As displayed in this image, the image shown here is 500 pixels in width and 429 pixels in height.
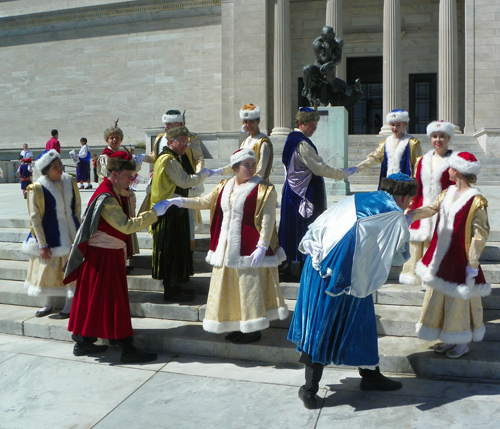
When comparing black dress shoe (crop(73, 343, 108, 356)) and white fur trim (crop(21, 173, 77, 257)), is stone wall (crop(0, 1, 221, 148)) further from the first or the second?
black dress shoe (crop(73, 343, 108, 356))

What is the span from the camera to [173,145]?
5.84 metres

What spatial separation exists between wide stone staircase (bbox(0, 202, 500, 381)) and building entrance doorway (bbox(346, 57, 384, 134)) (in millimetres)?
21901

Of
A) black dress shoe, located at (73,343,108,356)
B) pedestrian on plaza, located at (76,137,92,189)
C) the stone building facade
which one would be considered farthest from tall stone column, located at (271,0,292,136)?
black dress shoe, located at (73,343,108,356)

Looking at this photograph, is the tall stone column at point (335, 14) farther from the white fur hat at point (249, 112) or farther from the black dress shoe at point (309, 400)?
the black dress shoe at point (309, 400)

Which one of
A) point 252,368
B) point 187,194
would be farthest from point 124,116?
point 252,368

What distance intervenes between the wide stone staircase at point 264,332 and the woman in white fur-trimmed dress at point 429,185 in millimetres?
339

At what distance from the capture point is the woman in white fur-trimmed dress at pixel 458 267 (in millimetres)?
4395

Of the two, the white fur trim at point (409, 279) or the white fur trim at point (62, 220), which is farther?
the white fur trim at point (62, 220)

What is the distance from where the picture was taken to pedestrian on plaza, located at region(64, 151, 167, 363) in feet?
16.1

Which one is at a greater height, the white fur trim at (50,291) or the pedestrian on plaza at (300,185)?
the pedestrian on plaza at (300,185)

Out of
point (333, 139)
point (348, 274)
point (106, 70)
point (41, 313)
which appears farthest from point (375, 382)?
point (106, 70)

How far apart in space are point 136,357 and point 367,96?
25452mm

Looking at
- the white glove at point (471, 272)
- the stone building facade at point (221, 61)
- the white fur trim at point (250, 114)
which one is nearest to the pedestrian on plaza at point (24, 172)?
the white fur trim at point (250, 114)

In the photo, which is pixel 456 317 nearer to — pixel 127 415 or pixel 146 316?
pixel 127 415
